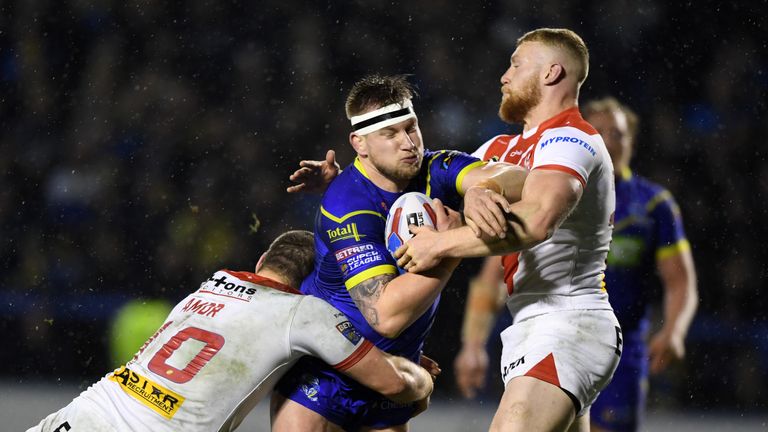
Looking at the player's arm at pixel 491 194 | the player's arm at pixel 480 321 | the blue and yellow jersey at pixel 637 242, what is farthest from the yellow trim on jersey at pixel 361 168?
the blue and yellow jersey at pixel 637 242

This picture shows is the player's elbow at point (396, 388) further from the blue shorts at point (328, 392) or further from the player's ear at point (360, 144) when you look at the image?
the player's ear at point (360, 144)

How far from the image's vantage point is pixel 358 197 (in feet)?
10.0

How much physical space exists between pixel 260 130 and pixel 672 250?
14.4 ft

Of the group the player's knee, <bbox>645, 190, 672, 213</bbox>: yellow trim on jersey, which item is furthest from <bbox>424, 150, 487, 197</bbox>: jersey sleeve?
<bbox>645, 190, 672, 213</bbox>: yellow trim on jersey

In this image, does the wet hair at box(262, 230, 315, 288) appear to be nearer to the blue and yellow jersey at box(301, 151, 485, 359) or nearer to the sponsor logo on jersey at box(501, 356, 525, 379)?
the blue and yellow jersey at box(301, 151, 485, 359)

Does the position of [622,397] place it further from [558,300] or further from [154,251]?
[154,251]

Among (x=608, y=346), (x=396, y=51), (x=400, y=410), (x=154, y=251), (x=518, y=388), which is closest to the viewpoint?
(x=518, y=388)

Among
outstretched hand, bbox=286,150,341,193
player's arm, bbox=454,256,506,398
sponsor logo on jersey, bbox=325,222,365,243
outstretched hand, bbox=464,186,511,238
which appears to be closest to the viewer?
outstretched hand, bbox=464,186,511,238

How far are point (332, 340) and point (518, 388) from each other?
1.91 feet

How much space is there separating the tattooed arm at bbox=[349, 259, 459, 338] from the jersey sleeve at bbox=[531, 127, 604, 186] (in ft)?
1.33

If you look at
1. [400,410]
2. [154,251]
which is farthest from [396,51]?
[400,410]

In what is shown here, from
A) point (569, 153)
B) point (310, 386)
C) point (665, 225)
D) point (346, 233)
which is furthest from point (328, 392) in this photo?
point (665, 225)

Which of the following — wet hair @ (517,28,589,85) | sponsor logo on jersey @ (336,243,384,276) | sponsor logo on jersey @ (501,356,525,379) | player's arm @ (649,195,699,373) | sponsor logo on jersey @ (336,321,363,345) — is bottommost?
player's arm @ (649,195,699,373)

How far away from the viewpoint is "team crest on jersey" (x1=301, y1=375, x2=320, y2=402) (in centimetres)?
319
